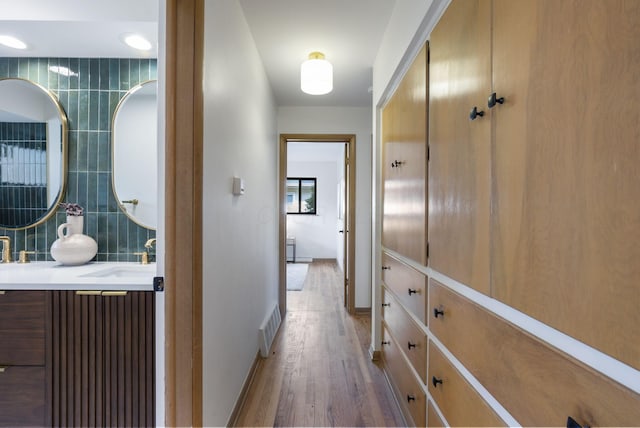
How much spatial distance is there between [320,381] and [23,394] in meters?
1.57

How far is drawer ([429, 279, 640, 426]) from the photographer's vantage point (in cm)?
50

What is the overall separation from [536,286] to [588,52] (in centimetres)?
47

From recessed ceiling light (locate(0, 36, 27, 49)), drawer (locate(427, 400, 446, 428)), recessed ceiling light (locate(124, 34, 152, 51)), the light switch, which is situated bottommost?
drawer (locate(427, 400, 446, 428))

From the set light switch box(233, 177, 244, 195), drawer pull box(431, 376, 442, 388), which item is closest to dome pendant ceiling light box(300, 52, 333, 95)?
light switch box(233, 177, 244, 195)

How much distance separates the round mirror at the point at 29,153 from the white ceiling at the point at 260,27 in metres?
0.27

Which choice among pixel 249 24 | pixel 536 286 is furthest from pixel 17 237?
pixel 536 286

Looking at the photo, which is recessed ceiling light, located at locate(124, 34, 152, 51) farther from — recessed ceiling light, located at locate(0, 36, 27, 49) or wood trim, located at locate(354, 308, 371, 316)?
wood trim, located at locate(354, 308, 371, 316)

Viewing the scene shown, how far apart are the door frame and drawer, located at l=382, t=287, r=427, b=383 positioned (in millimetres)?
1356

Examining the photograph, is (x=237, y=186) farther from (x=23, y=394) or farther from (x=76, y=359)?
(x=23, y=394)

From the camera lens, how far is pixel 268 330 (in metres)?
2.53

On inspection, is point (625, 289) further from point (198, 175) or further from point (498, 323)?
point (198, 175)

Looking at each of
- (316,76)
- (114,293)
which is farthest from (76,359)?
(316,76)

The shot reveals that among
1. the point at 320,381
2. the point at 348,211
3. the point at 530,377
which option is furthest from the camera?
the point at 348,211

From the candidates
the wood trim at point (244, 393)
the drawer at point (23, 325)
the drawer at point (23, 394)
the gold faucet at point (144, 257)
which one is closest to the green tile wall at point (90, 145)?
the gold faucet at point (144, 257)
